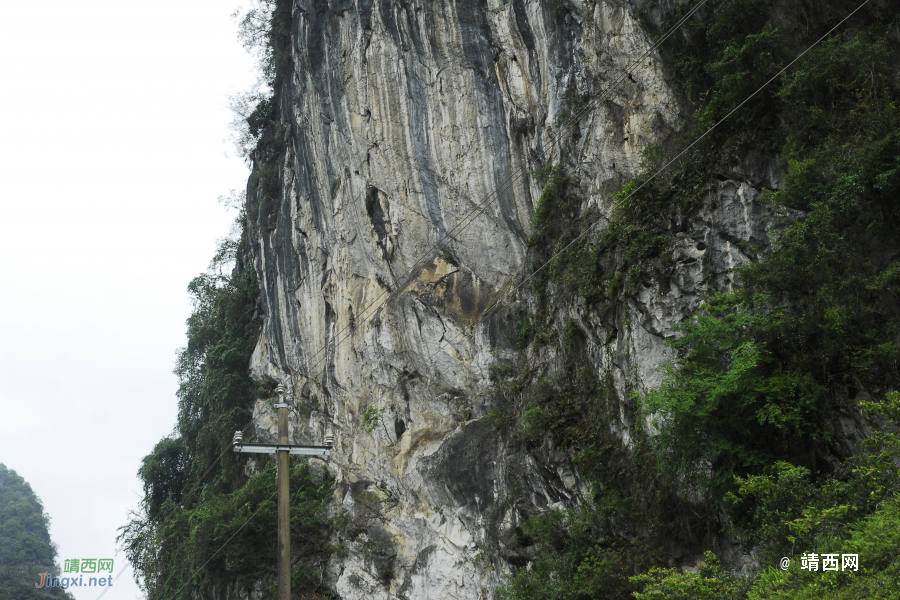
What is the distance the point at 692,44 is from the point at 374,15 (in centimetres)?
858

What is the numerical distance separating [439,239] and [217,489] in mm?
11553

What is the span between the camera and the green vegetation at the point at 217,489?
18109 millimetres

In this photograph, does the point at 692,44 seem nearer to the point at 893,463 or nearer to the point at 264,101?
the point at 893,463

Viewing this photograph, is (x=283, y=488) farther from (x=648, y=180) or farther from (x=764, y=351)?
(x=648, y=180)

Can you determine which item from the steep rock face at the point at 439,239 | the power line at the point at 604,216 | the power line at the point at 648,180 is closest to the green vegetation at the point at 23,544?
the power line at the point at 604,216

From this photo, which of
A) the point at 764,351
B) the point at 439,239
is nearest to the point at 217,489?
the point at 439,239

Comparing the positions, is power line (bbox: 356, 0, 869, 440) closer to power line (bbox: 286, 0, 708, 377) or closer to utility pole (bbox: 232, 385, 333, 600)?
power line (bbox: 286, 0, 708, 377)

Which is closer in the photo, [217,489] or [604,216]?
[604,216]

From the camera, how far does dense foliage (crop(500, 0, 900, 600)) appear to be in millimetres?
7098

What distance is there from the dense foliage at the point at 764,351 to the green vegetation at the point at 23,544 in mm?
33139

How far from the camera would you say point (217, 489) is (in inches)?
867

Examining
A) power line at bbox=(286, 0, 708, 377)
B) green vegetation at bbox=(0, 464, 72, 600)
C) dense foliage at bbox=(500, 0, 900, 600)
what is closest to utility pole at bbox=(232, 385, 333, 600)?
dense foliage at bbox=(500, 0, 900, 600)

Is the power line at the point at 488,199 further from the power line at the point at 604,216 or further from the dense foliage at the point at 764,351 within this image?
the power line at the point at 604,216

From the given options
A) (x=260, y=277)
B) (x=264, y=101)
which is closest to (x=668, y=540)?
(x=260, y=277)
